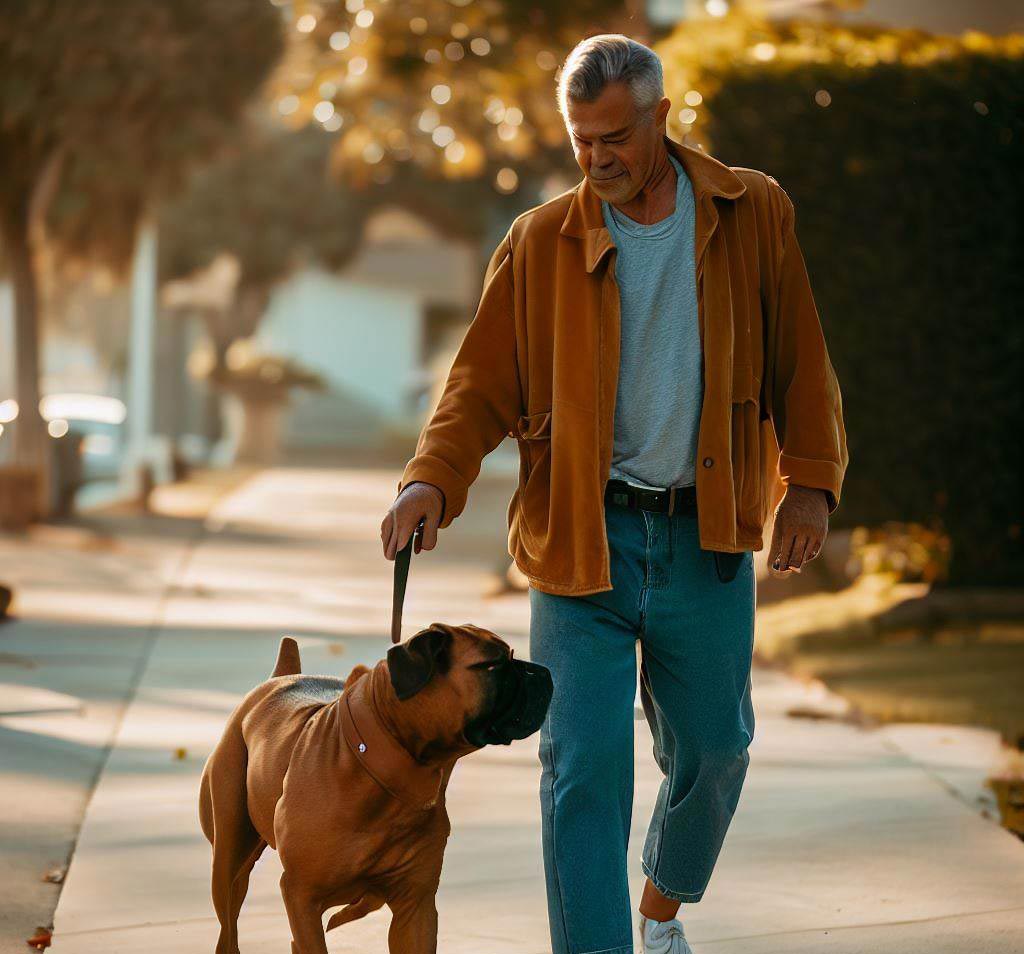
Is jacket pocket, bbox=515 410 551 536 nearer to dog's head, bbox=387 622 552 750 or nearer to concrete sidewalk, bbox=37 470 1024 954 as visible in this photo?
dog's head, bbox=387 622 552 750

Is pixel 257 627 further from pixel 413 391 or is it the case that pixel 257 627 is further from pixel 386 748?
pixel 413 391

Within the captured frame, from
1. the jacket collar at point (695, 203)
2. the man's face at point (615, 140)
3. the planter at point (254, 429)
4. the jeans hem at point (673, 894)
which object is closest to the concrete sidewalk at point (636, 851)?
the jeans hem at point (673, 894)

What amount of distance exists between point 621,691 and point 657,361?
2.37ft

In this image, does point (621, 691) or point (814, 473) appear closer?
point (621, 691)

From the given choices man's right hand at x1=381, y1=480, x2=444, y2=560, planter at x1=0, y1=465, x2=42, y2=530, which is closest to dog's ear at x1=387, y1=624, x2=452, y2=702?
man's right hand at x1=381, y1=480, x2=444, y2=560

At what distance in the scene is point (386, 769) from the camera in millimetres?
3441

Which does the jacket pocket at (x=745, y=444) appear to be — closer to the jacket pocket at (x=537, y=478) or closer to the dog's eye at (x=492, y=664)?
the jacket pocket at (x=537, y=478)

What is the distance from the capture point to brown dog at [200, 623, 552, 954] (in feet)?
11.1

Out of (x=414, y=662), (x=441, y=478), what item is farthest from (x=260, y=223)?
(x=414, y=662)

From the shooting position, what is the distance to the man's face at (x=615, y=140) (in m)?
3.53

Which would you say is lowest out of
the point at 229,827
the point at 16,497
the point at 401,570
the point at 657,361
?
the point at 16,497

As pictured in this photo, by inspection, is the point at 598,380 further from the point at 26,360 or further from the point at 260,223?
the point at 260,223

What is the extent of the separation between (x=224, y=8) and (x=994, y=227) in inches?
337

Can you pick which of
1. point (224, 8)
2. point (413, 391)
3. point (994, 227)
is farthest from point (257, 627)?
point (413, 391)
